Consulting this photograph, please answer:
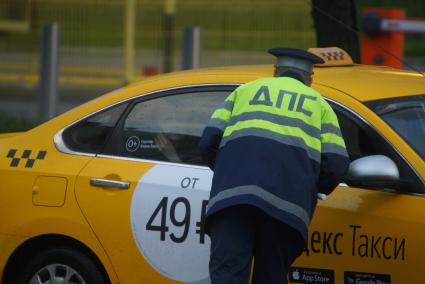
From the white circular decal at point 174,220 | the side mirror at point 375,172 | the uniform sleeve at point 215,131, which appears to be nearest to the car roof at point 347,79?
the side mirror at point 375,172

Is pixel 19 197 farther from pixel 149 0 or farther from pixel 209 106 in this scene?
pixel 149 0

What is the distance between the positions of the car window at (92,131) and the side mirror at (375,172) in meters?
1.41

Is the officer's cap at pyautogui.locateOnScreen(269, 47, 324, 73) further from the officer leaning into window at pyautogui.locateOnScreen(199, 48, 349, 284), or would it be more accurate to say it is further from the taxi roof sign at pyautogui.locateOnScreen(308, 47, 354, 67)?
the taxi roof sign at pyautogui.locateOnScreen(308, 47, 354, 67)

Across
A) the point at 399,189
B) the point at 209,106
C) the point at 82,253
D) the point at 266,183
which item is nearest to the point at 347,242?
the point at 399,189

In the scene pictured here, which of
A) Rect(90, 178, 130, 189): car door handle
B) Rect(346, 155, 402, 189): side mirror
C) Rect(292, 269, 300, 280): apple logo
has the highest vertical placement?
Rect(346, 155, 402, 189): side mirror

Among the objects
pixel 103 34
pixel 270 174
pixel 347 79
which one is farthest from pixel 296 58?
pixel 103 34

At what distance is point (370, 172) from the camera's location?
4586mm

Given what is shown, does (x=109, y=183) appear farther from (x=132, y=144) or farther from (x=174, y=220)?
(x=174, y=220)

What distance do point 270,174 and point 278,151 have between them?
106 millimetres

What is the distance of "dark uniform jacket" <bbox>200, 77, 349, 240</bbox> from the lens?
169 inches

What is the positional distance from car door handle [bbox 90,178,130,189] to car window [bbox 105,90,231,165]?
19 cm

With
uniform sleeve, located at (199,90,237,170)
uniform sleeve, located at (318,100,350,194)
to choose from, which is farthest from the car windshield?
uniform sleeve, located at (199,90,237,170)

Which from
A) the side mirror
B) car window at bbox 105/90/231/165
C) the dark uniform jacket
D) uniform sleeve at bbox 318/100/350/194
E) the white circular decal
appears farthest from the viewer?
car window at bbox 105/90/231/165

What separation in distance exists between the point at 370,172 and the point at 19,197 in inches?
76.8
